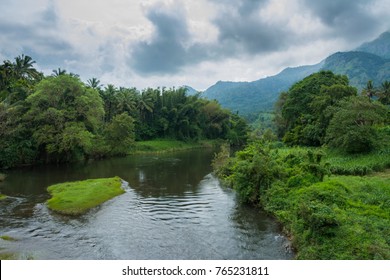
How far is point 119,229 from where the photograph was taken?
1991 cm

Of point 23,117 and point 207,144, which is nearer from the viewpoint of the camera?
point 23,117

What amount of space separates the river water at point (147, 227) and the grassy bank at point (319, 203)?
1.34 meters

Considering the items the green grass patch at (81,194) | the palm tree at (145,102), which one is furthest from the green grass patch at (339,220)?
the palm tree at (145,102)

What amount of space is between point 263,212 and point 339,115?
17718 millimetres

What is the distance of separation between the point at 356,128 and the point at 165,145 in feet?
165

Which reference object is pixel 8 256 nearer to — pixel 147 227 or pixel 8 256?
pixel 8 256

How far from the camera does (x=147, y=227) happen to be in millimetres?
20141

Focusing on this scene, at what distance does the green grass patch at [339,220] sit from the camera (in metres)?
12.7

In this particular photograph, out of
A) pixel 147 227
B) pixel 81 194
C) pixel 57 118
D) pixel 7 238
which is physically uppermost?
pixel 57 118

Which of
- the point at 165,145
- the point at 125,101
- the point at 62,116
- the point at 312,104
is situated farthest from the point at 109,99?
the point at 312,104

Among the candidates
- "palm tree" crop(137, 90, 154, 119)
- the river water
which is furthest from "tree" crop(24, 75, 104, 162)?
"palm tree" crop(137, 90, 154, 119)

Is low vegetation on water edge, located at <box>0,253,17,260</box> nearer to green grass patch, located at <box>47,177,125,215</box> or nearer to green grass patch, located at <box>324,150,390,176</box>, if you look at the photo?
green grass patch, located at <box>47,177,125,215</box>

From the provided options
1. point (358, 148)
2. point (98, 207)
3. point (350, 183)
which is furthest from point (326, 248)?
point (358, 148)

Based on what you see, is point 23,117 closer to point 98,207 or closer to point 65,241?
point 98,207
